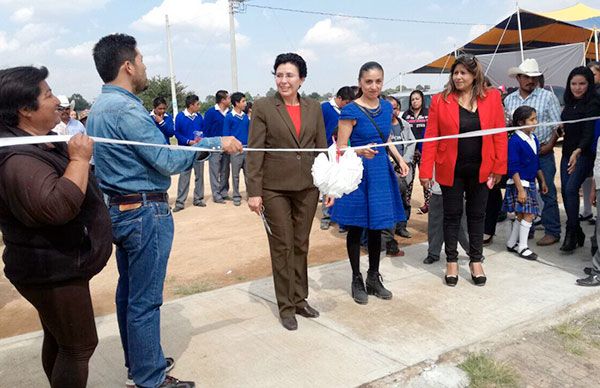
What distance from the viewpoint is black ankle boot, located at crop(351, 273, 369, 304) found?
14.3 feet

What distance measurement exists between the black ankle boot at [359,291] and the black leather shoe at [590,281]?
198 centimetres

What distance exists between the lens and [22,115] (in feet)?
7.29

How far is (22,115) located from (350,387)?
7.40 feet

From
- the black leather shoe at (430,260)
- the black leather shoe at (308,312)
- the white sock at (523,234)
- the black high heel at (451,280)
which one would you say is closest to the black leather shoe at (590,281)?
the white sock at (523,234)

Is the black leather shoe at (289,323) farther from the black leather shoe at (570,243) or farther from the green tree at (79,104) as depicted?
the green tree at (79,104)

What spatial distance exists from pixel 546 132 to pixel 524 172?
3.29 ft

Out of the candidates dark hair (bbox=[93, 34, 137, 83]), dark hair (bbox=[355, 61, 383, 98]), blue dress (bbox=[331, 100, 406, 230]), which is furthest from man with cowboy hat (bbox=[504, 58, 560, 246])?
dark hair (bbox=[93, 34, 137, 83])

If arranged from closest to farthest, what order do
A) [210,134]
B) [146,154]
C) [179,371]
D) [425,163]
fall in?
[146,154], [179,371], [425,163], [210,134]

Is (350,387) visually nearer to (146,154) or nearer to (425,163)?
(146,154)

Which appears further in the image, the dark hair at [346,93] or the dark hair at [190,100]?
the dark hair at [190,100]

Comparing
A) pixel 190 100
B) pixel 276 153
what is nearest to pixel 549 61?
pixel 190 100

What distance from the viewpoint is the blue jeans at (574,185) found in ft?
18.6

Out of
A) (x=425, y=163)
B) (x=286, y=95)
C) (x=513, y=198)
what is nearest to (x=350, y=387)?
(x=286, y=95)

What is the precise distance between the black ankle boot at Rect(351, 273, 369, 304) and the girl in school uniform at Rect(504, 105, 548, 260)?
2185 mm
